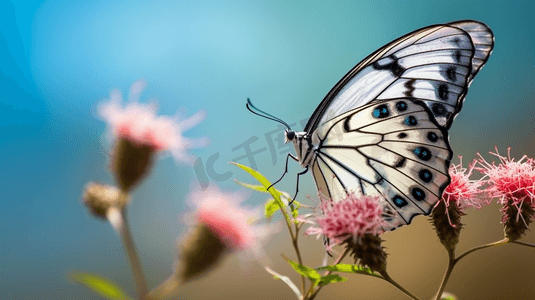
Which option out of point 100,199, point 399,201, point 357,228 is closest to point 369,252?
point 357,228

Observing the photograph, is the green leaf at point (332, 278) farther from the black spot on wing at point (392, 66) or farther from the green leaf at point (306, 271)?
the black spot on wing at point (392, 66)

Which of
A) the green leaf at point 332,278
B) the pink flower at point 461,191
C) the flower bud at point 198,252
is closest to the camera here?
the green leaf at point 332,278

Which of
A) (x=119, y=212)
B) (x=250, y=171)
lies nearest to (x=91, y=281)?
(x=119, y=212)

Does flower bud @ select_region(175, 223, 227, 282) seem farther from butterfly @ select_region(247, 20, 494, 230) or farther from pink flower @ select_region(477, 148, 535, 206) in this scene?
pink flower @ select_region(477, 148, 535, 206)

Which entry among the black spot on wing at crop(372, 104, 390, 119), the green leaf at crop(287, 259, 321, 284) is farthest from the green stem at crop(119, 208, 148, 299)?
the black spot on wing at crop(372, 104, 390, 119)

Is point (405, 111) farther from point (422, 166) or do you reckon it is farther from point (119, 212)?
point (119, 212)

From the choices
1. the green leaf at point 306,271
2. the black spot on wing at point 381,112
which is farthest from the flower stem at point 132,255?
the black spot on wing at point 381,112

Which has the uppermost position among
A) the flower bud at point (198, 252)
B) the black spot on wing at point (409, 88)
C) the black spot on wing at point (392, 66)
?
the black spot on wing at point (392, 66)
